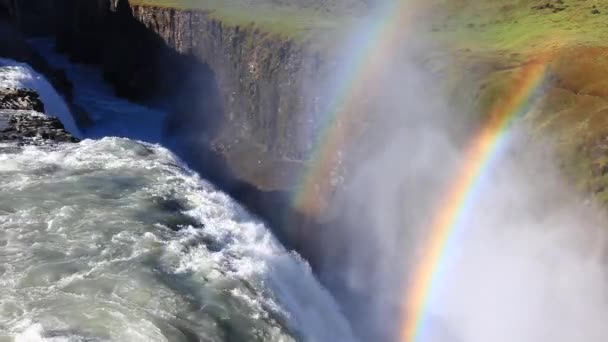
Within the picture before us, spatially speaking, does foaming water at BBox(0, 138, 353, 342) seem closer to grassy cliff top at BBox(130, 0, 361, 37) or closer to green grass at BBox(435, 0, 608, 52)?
green grass at BBox(435, 0, 608, 52)

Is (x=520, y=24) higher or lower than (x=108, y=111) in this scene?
higher

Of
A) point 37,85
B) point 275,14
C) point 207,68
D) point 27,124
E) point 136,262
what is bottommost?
point 207,68

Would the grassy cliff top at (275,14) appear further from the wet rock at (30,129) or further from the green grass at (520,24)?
the wet rock at (30,129)

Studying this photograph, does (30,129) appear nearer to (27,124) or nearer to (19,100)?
(27,124)

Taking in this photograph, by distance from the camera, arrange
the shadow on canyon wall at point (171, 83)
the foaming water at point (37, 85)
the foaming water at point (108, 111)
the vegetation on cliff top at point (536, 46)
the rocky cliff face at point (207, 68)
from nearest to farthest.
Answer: the vegetation on cliff top at point (536, 46) < the foaming water at point (37, 85) < the shadow on canyon wall at point (171, 83) < the rocky cliff face at point (207, 68) < the foaming water at point (108, 111)

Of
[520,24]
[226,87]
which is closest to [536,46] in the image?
[520,24]

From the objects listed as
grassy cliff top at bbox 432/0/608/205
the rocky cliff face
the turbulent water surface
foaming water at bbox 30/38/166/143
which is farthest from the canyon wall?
the turbulent water surface

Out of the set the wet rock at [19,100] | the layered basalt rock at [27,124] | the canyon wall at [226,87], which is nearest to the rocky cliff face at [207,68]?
the canyon wall at [226,87]
